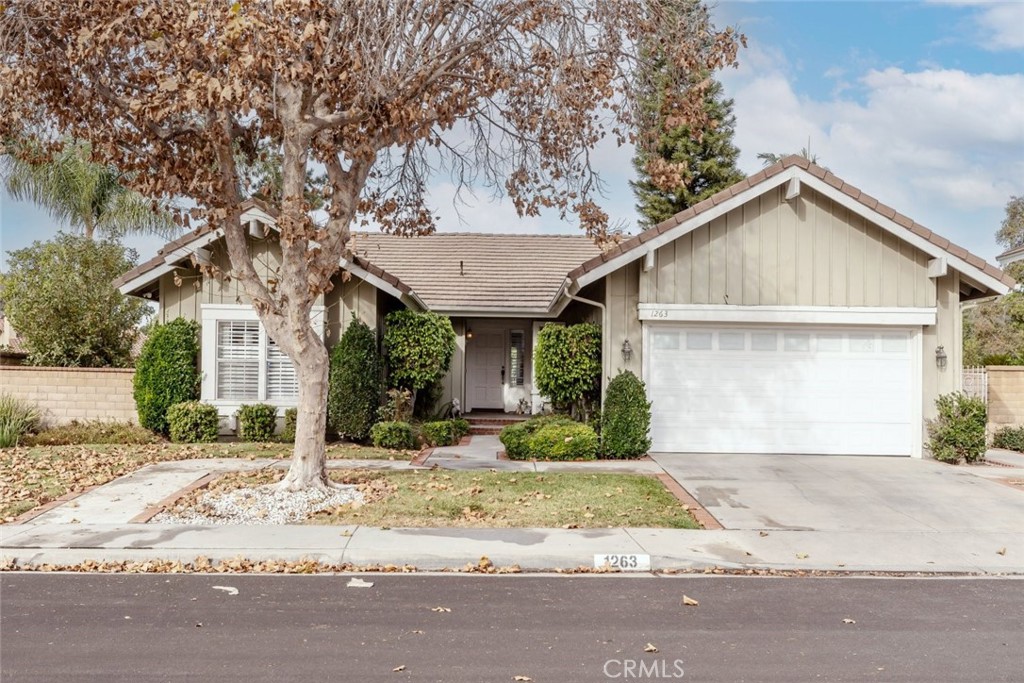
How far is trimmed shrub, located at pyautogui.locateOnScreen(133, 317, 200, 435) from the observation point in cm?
1498

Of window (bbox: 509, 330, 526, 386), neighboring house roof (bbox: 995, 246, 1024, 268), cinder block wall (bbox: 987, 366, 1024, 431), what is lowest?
cinder block wall (bbox: 987, 366, 1024, 431)

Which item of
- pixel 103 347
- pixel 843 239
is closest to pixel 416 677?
pixel 843 239

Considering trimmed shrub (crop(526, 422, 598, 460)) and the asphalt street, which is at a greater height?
trimmed shrub (crop(526, 422, 598, 460))

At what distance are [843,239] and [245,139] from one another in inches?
395

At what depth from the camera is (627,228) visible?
37.5 feet

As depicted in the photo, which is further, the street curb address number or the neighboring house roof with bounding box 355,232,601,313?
the neighboring house roof with bounding box 355,232,601,313

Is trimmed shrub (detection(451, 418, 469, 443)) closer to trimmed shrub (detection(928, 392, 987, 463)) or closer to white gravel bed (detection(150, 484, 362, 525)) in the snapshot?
white gravel bed (detection(150, 484, 362, 525))

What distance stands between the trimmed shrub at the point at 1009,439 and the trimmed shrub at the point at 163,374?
1608 cm

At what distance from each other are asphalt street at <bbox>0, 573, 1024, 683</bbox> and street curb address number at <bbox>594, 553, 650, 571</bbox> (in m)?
0.35

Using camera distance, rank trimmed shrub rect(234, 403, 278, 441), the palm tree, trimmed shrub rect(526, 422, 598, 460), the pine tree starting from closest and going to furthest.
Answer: trimmed shrub rect(526, 422, 598, 460) → trimmed shrub rect(234, 403, 278, 441) → the palm tree → the pine tree

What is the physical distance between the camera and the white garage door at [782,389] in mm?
14008

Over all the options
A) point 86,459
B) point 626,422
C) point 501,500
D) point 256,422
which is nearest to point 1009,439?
point 626,422

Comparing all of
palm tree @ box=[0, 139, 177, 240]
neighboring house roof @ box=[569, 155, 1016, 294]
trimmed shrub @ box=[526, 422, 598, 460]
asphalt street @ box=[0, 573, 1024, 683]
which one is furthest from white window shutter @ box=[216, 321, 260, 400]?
palm tree @ box=[0, 139, 177, 240]

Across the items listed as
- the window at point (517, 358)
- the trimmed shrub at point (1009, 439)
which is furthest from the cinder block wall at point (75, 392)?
the trimmed shrub at point (1009, 439)
